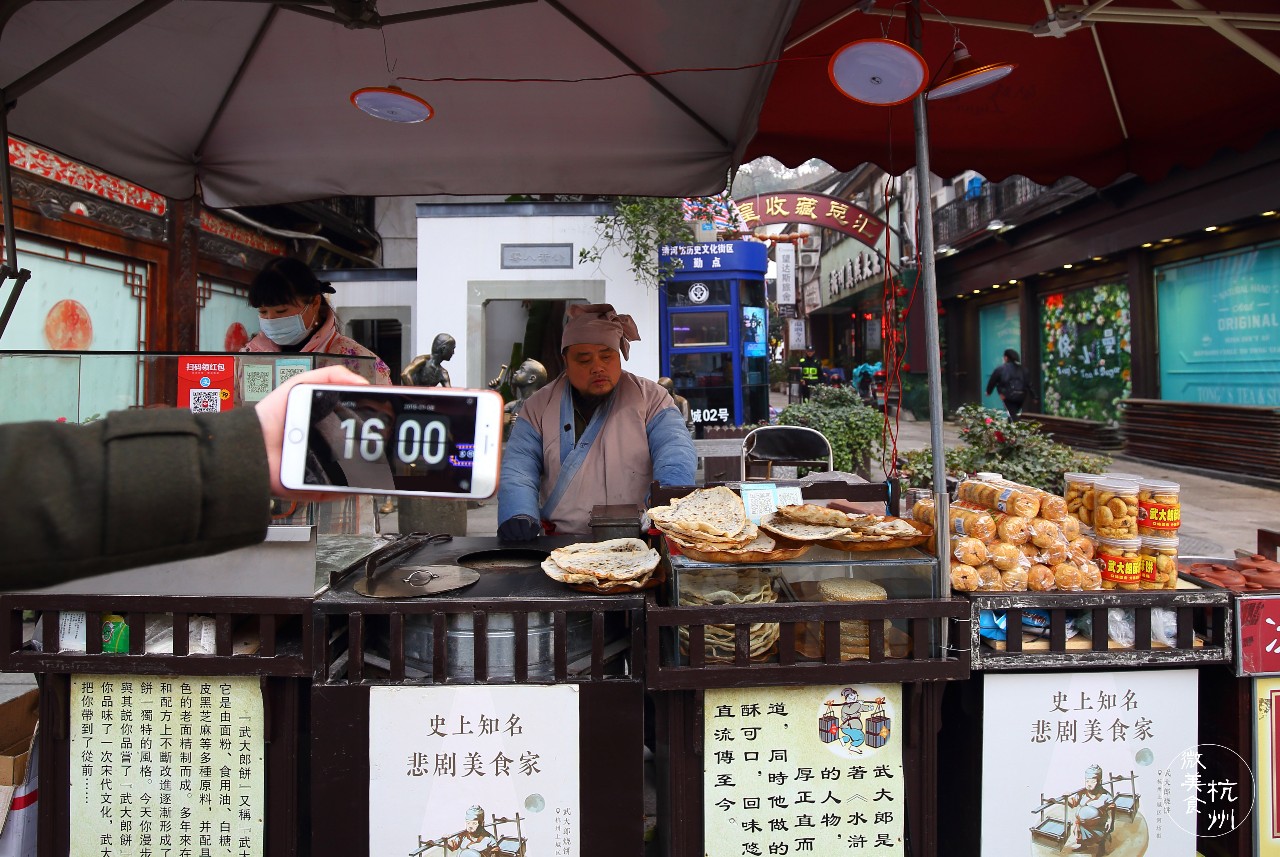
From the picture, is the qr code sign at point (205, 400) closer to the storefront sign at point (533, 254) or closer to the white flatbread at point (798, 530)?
the white flatbread at point (798, 530)

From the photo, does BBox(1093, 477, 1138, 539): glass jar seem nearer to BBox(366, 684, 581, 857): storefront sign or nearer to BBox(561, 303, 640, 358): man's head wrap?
BBox(366, 684, 581, 857): storefront sign

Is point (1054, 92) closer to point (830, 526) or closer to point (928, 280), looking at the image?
point (928, 280)

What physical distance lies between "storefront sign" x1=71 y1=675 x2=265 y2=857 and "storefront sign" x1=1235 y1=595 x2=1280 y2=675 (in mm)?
2659

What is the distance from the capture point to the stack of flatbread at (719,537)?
182cm

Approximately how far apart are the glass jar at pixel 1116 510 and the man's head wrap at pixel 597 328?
73.8 inches

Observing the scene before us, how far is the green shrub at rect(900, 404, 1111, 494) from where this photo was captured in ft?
18.4

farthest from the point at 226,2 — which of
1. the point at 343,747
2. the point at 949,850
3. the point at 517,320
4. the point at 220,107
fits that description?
the point at 517,320

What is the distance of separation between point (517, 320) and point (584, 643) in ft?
34.9

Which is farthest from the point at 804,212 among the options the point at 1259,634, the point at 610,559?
the point at 610,559

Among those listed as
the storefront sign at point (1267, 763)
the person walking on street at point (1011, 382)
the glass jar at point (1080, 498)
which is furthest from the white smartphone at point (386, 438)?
the person walking on street at point (1011, 382)

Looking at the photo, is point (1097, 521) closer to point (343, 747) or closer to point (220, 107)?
point (343, 747)

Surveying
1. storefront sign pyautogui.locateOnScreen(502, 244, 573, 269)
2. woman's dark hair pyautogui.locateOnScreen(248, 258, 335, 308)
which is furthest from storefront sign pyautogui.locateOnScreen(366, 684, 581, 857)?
storefront sign pyautogui.locateOnScreen(502, 244, 573, 269)

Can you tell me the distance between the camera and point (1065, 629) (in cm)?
190

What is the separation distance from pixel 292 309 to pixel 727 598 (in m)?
2.48
